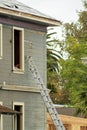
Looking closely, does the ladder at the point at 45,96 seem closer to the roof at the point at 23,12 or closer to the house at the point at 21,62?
the house at the point at 21,62

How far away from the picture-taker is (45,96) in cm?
3900

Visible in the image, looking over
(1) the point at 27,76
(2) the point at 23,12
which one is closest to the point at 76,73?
(1) the point at 27,76

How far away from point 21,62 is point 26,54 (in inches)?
24.3

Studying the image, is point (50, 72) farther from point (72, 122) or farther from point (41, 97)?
point (41, 97)

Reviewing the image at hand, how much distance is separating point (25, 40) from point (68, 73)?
10915 mm

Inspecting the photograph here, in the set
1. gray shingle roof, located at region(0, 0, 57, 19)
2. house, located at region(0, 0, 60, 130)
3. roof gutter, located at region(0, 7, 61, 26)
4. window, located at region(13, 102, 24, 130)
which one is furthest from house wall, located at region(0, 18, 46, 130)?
gray shingle roof, located at region(0, 0, 57, 19)

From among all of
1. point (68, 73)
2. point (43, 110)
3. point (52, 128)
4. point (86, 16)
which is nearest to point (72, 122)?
point (52, 128)

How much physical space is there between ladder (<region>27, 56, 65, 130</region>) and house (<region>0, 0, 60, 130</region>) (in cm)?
33

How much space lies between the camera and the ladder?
38.5 m

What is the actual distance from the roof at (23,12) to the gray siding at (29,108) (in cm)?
392

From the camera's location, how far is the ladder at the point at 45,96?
38.5m

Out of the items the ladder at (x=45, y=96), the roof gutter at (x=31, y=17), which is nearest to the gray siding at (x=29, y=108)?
the ladder at (x=45, y=96)

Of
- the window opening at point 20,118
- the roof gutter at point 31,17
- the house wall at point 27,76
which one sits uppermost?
the roof gutter at point 31,17

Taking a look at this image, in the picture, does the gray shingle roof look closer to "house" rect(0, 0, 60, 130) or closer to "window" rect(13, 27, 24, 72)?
"house" rect(0, 0, 60, 130)
